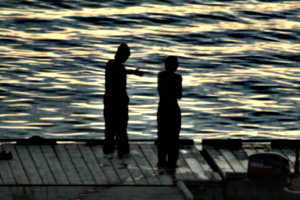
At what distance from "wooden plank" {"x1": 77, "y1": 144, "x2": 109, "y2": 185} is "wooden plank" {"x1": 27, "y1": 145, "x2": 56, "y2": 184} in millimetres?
699

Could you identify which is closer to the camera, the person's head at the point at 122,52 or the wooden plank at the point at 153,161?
the wooden plank at the point at 153,161

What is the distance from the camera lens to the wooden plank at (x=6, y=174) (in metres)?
12.4

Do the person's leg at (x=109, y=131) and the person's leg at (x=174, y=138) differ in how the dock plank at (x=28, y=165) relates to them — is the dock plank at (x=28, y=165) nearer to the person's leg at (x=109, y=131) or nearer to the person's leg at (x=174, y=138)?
the person's leg at (x=109, y=131)

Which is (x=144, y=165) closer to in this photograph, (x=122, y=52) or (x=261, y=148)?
(x=122, y=52)

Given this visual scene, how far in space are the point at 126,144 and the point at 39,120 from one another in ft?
30.5

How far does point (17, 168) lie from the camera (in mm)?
13047

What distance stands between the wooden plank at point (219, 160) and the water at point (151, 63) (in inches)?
280

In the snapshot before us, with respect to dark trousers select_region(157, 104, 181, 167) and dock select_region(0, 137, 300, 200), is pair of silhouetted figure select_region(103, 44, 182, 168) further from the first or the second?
dock select_region(0, 137, 300, 200)

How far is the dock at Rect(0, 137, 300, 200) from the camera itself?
12.1m

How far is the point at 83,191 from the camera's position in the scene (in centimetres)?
1208

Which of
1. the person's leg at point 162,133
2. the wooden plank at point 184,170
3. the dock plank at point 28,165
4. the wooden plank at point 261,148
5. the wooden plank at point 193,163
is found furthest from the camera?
the wooden plank at point 261,148

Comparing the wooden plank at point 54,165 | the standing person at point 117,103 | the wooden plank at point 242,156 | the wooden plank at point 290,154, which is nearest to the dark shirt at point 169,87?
the standing person at point 117,103

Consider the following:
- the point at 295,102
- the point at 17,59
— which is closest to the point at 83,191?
the point at 295,102

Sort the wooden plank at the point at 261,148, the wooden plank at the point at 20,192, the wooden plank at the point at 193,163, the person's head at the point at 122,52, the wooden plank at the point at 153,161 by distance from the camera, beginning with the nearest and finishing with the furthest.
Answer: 1. the wooden plank at the point at 20,192
2. the wooden plank at the point at 153,161
3. the wooden plank at the point at 193,163
4. the person's head at the point at 122,52
5. the wooden plank at the point at 261,148
